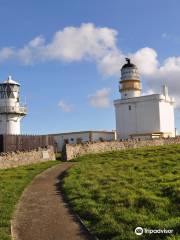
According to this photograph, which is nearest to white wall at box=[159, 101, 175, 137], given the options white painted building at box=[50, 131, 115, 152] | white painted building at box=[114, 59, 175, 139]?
white painted building at box=[114, 59, 175, 139]

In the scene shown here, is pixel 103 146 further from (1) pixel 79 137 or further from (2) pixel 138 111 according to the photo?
(2) pixel 138 111

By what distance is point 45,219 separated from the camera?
10766 millimetres

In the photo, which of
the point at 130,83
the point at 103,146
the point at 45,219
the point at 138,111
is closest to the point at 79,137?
the point at 138,111

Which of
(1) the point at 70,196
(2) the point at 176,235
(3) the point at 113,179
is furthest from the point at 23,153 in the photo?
(2) the point at 176,235

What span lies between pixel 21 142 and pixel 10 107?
11.3m

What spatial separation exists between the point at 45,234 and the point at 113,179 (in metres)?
7.30

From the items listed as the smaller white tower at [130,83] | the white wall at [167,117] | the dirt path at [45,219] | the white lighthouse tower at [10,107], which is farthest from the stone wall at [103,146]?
the dirt path at [45,219]

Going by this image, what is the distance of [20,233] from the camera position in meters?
9.59

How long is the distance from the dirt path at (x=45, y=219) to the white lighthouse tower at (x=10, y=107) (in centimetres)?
2680

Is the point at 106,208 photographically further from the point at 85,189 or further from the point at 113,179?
the point at 113,179

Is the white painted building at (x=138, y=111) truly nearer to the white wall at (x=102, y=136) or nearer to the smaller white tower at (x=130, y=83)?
the smaller white tower at (x=130, y=83)

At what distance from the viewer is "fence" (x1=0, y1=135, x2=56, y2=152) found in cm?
2928

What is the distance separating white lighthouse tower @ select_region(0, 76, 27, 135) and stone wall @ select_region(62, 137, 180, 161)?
10423mm

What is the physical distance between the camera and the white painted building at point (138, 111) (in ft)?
181
